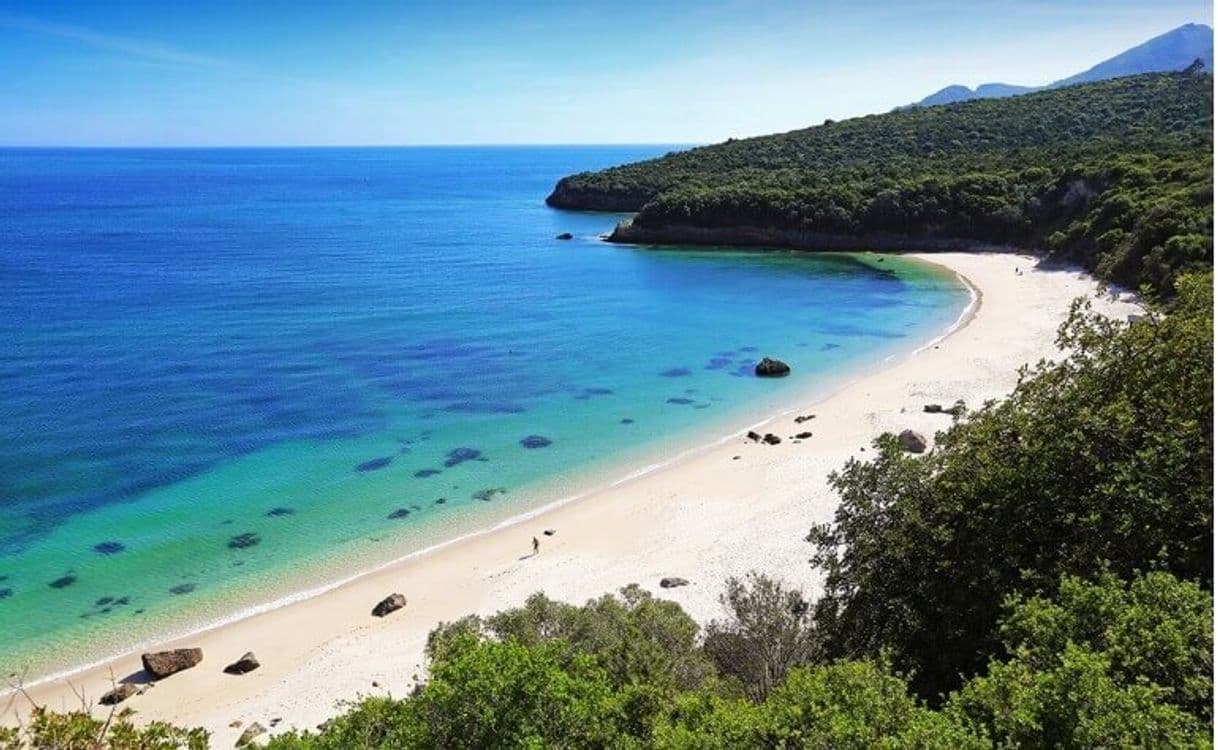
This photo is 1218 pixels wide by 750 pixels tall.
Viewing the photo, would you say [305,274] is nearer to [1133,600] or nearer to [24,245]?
[24,245]

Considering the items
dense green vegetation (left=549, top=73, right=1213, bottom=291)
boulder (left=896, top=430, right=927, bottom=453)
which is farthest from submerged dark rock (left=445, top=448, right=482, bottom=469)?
dense green vegetation (left=549, top=73, right=1213, bottom=291)

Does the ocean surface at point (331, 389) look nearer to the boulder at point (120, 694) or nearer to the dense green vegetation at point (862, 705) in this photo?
the boulder at point (120, 694)

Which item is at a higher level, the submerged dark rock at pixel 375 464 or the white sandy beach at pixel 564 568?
the submerged dark rock at pixel 375 464

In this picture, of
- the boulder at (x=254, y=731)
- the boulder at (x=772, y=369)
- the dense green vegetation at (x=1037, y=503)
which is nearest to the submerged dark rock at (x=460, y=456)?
the boulder at (x=254, y=731)

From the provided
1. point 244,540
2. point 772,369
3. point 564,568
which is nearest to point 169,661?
point 244,540

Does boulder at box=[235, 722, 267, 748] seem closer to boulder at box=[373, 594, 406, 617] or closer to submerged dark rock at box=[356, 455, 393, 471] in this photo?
boulder at box=[373, 594, 406, 617]

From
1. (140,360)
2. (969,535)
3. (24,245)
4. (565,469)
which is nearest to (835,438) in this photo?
(565,469)
